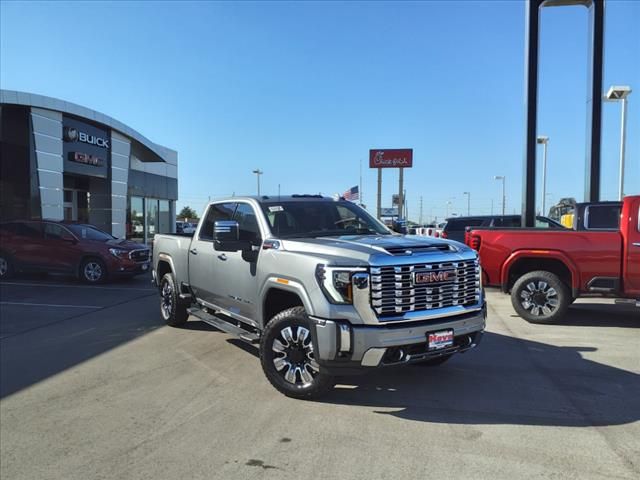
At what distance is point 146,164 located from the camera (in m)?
31.0

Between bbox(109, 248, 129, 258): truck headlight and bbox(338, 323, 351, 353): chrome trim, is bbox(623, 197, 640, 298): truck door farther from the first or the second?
bbox(109, 248, 129, 258): truck headlight

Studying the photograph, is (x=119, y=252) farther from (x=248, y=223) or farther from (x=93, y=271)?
(x=248, y=223)

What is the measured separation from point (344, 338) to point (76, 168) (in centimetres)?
2165

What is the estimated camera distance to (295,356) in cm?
465

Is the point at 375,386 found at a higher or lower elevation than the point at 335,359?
lower

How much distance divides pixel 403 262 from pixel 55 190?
20.2 metres

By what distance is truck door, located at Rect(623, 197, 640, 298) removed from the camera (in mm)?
7656

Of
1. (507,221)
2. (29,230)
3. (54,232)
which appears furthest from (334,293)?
(507,221)

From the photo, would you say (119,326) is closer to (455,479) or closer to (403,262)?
(403,262)

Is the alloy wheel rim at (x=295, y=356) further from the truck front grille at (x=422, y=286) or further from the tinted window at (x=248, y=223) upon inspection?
the tinted window at (x=248, y=223)

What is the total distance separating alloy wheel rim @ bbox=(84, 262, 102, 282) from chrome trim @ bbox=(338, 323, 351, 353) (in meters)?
10.8

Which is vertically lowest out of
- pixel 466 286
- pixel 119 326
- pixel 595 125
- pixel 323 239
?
pixel 119 326

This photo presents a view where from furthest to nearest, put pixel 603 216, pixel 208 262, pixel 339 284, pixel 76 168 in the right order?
1. pixel 76 168
2. pixel 603 216
3. pixel 208 262
4. pixel 339 284

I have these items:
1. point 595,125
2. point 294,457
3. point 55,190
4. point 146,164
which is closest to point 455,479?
point 294,457
